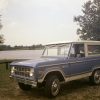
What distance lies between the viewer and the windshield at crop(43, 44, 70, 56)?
31.6 ft

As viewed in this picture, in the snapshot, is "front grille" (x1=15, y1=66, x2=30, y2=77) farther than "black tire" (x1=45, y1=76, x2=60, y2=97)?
Yes

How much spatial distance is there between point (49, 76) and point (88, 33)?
2978cm

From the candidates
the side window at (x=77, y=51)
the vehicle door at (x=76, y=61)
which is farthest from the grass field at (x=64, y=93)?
the side window at (x=77, y=51)

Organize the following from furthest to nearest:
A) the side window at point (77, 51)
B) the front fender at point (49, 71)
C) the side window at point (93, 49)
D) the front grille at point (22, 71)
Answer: the side window at point (93, 49)
the side window at point (77, 51)
the front grille at point (22, 71)
the front fender at point (49, 71)

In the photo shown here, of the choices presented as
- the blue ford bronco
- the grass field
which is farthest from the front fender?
the grass field

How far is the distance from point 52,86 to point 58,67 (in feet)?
2.76

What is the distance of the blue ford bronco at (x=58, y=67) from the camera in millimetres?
8289

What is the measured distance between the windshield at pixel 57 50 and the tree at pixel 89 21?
27.1 m

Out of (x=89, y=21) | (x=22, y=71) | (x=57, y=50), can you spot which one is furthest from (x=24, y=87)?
(x=89, y=21)

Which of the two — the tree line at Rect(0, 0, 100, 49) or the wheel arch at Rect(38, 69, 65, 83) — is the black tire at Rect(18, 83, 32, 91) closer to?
the wheel arch at Rect(38, 69, 65, 83)

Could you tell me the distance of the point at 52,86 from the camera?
332 inches

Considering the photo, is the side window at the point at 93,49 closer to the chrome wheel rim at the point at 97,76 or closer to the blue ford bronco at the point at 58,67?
the blue ford bronco at the point at 58,67

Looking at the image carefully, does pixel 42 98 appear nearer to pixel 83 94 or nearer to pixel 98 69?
pixel 83 94

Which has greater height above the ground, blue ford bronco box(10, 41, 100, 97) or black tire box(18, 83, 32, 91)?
blue ford bronco box(10, 41, 100, 97)
